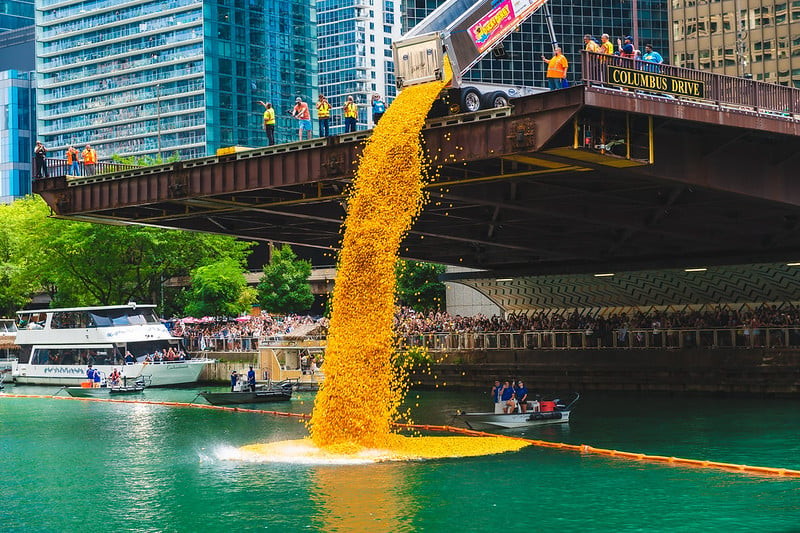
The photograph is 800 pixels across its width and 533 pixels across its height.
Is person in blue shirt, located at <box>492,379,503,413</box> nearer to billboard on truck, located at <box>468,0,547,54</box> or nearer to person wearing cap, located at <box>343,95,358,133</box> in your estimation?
person wearing cap, located at <box>343,95,358,133</box>

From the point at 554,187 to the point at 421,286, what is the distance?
58489 mm

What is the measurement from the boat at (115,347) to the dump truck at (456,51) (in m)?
42.6

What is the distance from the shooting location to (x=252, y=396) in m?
61.5

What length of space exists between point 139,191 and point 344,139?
11568 millimetres

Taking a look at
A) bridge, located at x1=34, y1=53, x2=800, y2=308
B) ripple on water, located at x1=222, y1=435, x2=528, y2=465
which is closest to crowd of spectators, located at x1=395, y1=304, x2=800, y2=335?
bridge, located at x1=34, y1=53, x2=800, y2=308

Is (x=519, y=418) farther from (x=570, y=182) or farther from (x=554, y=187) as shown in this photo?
(x=570, y=182)

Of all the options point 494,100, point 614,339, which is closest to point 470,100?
point 494,100

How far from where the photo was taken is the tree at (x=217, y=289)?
9188cm

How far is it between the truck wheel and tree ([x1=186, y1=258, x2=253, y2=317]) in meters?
54.9

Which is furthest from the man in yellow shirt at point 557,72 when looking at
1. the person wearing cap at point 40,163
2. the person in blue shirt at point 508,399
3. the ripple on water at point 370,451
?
the person wearing cap at point 40,163

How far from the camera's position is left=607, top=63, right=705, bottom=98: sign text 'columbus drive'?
35.7 m

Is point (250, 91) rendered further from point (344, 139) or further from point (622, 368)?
point (344, 139)

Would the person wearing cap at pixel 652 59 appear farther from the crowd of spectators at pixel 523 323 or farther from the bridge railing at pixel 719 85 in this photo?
the crowd of spectators at pixel 523 323

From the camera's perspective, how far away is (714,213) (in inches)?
1939
